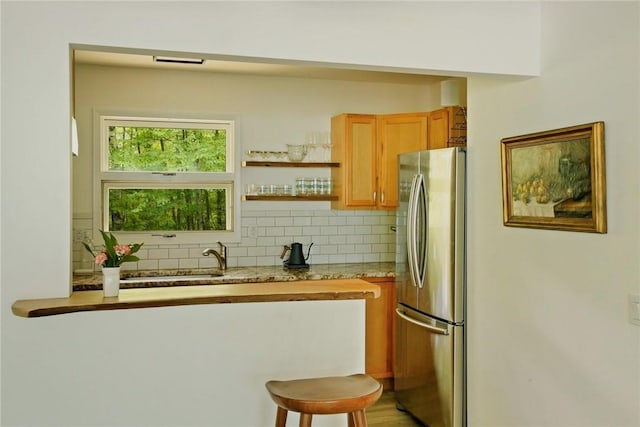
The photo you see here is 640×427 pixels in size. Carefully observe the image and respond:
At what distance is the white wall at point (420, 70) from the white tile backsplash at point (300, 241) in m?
2.20

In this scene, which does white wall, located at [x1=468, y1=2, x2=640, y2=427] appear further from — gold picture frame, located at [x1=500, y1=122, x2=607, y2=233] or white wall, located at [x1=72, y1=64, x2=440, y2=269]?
white wall, located at [x1=72, y1=64, x2=440, y2=269]

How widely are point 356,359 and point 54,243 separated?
1.48 metres

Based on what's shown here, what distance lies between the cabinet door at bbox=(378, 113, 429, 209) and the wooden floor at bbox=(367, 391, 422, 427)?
1.56 metres

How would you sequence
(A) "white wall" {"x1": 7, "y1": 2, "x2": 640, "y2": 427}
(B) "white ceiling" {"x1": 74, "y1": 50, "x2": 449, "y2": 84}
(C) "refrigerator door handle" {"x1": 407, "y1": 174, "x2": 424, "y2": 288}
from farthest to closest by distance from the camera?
1. (B) "white ceiling" {"x1": 74, "y1": 50, "x2": 449, "y2": 84}
2. (C) "refrigerator door handle" {"x1": 407, "y1": 174, "x2": 424, "y2": 288}
3. (A) "white wall" {"x1": 7, "y1": 2, "x2": 640, "y2": 427}

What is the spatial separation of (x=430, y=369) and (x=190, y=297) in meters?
2.00

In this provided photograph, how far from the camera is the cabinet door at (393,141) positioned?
524cm

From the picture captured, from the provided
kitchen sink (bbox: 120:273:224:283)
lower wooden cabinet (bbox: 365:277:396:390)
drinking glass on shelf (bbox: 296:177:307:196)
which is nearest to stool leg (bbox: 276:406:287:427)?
kitchen sink (bbox: 120:273:224:283)

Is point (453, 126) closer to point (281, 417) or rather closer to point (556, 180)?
point (556, 180)

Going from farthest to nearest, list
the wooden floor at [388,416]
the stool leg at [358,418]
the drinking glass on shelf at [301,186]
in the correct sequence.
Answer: the drinking glass on shelf at [301,186], the wooden floor at [388,416], the stool leg at [358,418]

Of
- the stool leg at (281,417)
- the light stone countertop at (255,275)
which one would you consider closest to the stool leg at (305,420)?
the stool leg at (281,417)

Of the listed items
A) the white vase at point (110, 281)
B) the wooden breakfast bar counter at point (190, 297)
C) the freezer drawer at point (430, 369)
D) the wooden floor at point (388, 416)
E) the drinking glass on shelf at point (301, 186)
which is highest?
the drinking glass on shelf at point (301, 186)

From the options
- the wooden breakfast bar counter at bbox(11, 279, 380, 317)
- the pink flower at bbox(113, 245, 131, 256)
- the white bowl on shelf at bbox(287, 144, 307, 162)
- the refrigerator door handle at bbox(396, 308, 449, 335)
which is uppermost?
the white bowl on shelf at bbox(287, 144, 307, 162)

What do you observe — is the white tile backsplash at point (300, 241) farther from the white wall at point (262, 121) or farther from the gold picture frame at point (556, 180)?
the gold picture frame at point (556, 180)

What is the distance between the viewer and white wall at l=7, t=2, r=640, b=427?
8.72 feet
